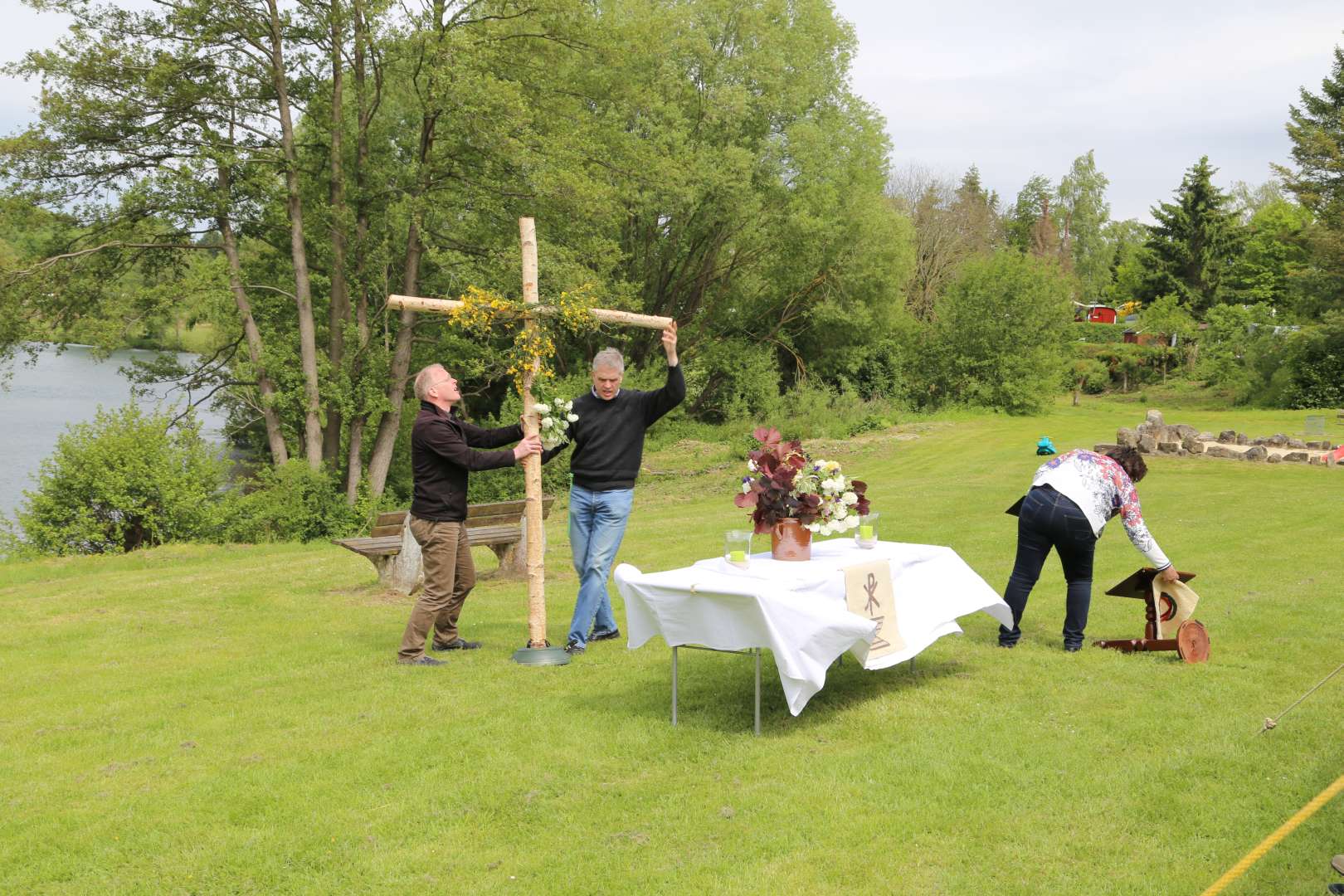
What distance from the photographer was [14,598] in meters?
11.9

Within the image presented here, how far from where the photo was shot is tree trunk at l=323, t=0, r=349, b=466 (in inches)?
931

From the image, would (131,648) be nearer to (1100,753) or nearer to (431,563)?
(431,563)

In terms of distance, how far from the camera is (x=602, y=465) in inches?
303

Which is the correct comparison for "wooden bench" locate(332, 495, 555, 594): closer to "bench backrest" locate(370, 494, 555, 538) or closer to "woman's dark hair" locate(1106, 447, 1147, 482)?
"bench backrest" locate(370, 494, 555, 538)

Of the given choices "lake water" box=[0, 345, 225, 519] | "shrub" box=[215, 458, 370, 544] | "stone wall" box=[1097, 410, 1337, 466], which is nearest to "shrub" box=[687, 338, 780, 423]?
"stone wall" box=[1097, 410, 1337, 466]

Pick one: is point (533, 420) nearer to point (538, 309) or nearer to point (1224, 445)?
point (538, 309)

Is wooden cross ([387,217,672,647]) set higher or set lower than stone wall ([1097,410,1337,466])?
higher

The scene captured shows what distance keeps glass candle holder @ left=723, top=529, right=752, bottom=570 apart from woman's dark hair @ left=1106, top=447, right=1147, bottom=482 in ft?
9.41

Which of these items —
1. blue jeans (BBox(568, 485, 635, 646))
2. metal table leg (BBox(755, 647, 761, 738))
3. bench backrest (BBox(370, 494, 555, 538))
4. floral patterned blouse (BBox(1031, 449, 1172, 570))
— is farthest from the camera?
bench backrest (BBox(370, 494, 555, 538))

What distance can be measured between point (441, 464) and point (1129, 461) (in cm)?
480

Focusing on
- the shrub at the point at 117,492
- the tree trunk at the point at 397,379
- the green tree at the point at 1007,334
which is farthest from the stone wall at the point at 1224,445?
the shrub at the point at 117,492

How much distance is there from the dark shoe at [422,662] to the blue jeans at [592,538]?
3.15ft

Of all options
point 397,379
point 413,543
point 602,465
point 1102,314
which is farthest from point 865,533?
point 1102,314

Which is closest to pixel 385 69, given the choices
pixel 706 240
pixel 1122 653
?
pixel 706 240
